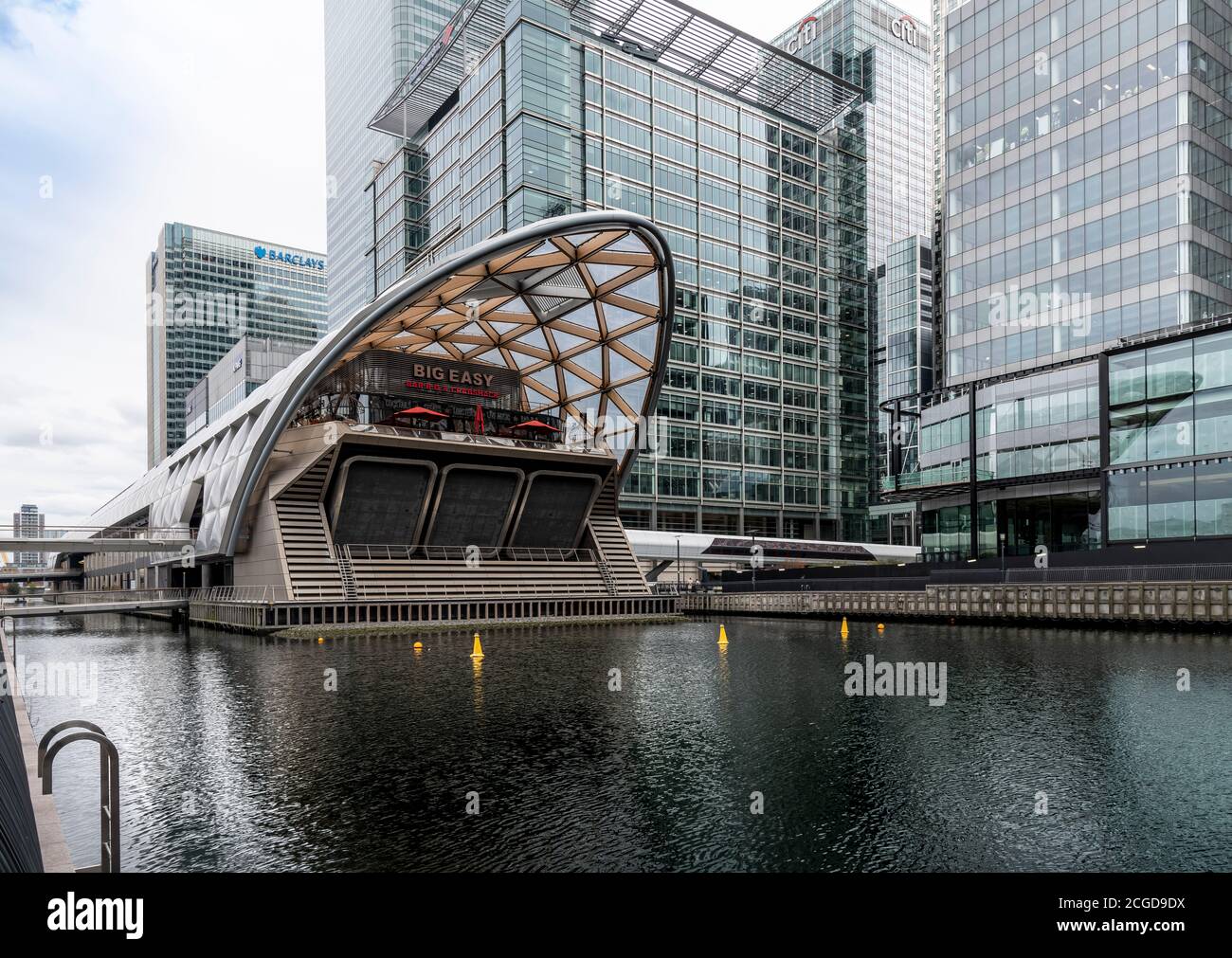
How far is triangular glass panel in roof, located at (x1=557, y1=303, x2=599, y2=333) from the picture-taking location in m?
59.2

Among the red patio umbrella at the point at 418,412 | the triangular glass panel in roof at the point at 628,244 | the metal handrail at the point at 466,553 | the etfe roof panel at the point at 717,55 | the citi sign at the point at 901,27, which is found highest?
the citi sign at the point at 901,27

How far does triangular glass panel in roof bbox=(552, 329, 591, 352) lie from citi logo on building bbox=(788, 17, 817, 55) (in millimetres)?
113879

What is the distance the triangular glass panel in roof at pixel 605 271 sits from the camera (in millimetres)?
54188

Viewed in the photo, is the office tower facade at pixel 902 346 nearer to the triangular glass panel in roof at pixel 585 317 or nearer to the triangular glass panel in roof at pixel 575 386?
the triangular glass panel in roof at pixel 575 386

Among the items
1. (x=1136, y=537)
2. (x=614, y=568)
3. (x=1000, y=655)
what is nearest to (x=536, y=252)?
(x=614, y=568)

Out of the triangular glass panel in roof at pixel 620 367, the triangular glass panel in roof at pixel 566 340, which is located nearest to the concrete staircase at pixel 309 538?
the triangular glass panel in roof at pixel 566 340

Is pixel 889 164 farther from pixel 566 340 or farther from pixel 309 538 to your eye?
pixel 309 538

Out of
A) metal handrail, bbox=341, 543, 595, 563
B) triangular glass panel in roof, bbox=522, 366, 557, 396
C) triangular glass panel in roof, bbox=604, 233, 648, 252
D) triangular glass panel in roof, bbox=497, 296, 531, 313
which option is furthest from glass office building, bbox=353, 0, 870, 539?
triangular glass panel in roof, bbox=604, 233, 648, 252

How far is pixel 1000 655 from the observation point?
1174 inches

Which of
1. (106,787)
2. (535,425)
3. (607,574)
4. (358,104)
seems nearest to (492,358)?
(535,425)

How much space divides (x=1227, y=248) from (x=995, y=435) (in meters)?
22.0

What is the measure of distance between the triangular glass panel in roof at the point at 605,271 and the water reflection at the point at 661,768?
32.9m

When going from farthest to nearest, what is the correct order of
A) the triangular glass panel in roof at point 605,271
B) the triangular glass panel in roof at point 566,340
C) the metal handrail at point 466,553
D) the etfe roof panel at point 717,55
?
the etfe roof panel at point 717,55
the triangular glass panel in roof at point 566,340
the metal handrail at point 466,553
the triangular glass panel in roof at point 605,271

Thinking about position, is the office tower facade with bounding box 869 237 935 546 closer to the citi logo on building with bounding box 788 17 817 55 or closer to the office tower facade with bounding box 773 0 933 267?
the office tower facade with bounding box 773 0 933 267
